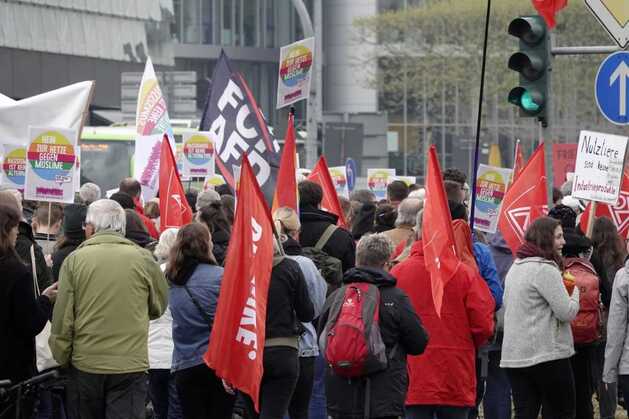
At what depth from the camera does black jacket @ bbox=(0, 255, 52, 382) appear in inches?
337

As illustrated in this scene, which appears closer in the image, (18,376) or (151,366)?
(18,376)

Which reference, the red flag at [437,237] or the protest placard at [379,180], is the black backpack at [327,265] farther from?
the protest placard at [379,180]

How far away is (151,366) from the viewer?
10750mm

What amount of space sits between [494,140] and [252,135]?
62624 millimetres

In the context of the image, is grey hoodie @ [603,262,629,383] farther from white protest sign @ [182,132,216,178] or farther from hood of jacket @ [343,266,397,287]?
white protest sign @ [182,132,216,178]

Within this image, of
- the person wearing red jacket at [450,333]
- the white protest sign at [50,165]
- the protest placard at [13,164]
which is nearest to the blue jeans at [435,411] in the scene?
the person wearing red jacket at [450,333]

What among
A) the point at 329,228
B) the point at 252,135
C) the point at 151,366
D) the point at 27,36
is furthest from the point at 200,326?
the point at 27,36

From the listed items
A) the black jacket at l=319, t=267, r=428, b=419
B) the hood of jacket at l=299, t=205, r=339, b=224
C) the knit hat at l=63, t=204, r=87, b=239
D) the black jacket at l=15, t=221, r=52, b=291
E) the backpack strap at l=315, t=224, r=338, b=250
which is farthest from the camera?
the hood of jacket at l=299, t=205, r=339, b=224

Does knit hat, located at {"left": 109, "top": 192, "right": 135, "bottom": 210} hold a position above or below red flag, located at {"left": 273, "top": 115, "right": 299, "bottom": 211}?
below

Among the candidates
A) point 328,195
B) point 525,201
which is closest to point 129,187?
point 328,195

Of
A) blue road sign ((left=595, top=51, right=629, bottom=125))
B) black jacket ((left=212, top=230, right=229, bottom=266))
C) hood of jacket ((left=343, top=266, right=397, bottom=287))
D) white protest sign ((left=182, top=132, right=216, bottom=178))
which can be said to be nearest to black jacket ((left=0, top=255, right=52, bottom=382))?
hood of jacket ((left=343, top=266, right=397, bottom=287))

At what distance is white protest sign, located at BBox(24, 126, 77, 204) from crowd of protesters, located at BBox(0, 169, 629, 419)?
266cm

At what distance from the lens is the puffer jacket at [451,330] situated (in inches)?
376

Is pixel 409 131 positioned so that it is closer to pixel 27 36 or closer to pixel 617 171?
pixel 27 36
